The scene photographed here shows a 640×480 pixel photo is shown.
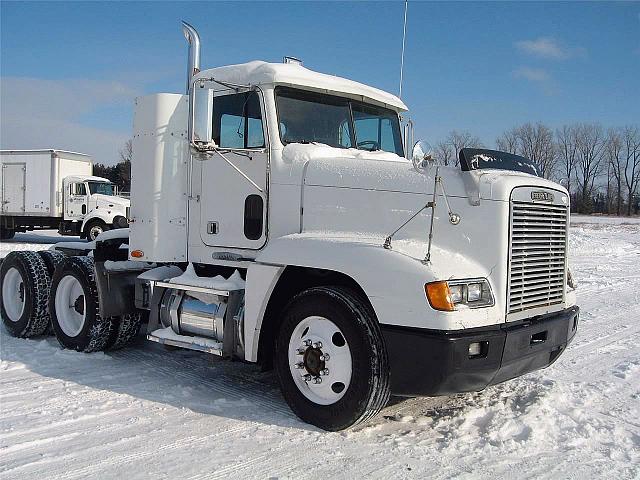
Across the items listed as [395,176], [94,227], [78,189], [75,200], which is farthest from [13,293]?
[78,189]

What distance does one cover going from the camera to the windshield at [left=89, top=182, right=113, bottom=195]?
927 inches

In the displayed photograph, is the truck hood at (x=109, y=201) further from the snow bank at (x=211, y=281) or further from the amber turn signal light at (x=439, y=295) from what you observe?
the amber turn signal light at (x=439, y=295)

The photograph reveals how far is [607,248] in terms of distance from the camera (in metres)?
24.0

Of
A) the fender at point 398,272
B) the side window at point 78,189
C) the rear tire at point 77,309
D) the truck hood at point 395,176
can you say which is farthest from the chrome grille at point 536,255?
the side window at point 78,189

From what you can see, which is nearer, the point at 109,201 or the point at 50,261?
the point at 50,261

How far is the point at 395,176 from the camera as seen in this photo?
4.88 meters

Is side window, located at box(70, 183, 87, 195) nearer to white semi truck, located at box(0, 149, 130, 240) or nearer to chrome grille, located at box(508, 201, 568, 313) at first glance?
white semi truck, located at box(0, 149, 130, 240)

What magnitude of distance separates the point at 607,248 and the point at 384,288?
73.2 feet

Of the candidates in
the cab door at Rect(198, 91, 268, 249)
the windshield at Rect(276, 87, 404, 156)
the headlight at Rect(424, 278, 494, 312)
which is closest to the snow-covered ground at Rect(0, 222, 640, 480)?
the headlight at Rect(424, 278, 494, 312)

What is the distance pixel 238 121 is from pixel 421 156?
6.43ft

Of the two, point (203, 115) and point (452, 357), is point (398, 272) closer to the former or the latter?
point (452, 357)

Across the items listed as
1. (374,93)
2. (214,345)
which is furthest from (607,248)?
(214,345)

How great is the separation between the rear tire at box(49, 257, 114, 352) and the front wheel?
2.71m

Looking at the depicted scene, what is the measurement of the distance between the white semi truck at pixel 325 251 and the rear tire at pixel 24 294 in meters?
1.00
